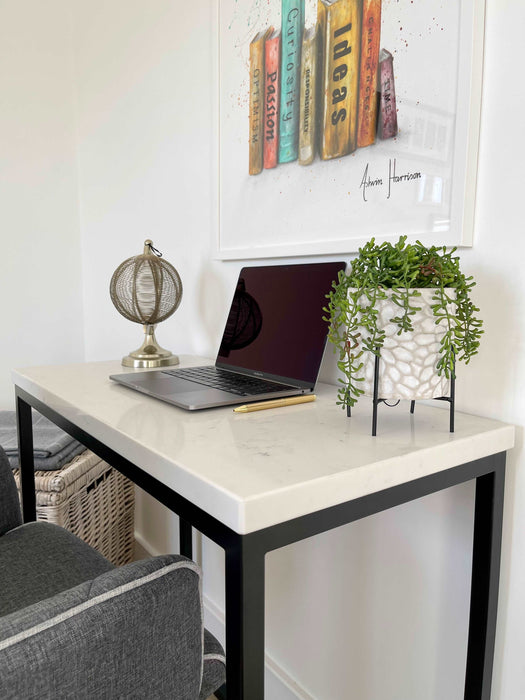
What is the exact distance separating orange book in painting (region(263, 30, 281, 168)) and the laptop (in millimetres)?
244

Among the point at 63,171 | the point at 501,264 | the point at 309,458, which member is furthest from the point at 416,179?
the point at 63,171

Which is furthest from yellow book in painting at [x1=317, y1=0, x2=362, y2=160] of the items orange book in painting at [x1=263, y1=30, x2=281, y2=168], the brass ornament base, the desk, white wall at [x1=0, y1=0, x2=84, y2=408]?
white wall at [x1=0, y1=0, x2=84, y2=408]

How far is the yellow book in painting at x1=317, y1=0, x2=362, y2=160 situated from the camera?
2.95 feet

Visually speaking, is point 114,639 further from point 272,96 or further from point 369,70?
point 272,96

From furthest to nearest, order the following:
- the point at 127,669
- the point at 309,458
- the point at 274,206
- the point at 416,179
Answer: the point at 274,206 → the point at 416,179 → the point at 309,458 → the point at 127,669

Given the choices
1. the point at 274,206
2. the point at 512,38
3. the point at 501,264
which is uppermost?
the point at 512,38

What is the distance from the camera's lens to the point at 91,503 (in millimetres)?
1457

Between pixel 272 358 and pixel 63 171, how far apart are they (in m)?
1.51

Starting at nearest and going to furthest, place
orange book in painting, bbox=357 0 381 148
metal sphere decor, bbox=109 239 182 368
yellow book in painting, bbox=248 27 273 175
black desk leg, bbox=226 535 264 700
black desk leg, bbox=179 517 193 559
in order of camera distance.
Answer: black desk leg, bbox=226 535 264 700, orange book in painting, bbox=357 0 381 148, yellow book in painting, bbox=248 27 273 175, metal sphere decor, bbox=109 239 182 368, black desk leg, bbox=179 517 193 559

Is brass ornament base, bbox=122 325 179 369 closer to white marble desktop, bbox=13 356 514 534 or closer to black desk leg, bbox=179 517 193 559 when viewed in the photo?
white marble desktop, bbox=13 356 514 534

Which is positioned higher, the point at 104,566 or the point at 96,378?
the point at 96,378

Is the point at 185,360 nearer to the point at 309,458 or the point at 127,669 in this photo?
the point at 309,458

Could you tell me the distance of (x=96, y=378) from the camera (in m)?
1.05
